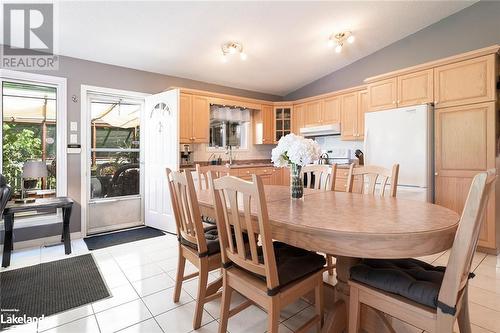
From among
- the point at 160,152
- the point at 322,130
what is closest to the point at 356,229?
the point at 160,152

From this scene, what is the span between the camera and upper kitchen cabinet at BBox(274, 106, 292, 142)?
212 inches

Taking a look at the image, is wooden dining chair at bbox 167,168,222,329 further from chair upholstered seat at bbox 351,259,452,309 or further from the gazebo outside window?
the gazebo outside window

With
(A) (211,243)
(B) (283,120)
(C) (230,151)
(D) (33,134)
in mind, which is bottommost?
(A) (211,243)

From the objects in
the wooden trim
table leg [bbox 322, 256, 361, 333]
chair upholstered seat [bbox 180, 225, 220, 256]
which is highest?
the wooden trim

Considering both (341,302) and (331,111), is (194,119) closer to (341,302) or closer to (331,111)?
(331,111)

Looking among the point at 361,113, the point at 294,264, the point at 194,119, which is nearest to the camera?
the point at 294,264

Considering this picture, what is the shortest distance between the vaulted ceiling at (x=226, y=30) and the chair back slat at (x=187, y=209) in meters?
2.05

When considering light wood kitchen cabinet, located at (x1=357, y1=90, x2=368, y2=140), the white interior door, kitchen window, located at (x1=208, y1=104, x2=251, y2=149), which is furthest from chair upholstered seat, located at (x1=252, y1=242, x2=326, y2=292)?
kitchen window, located at (x1=208, y1=104, x2=251, y2=149)

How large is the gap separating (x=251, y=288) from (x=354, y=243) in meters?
0.60

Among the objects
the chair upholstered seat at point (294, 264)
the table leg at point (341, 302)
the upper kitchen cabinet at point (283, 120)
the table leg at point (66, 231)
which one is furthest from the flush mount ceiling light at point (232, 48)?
the table leg at point (341, 302)

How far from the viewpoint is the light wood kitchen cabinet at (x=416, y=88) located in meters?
3.27

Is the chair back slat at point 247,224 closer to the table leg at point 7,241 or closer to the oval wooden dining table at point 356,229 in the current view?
the oval wooden dining table at point 356,229

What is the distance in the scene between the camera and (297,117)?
5.31 m

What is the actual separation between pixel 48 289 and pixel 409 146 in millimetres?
4184
